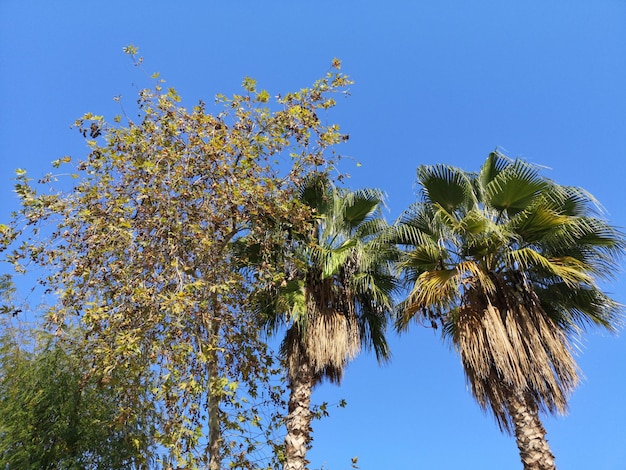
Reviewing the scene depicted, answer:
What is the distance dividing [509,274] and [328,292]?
10.6 ft

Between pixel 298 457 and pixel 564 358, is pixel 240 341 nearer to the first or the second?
pixel 298 457

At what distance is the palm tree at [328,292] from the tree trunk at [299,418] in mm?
15

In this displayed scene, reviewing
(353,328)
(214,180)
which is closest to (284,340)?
(353,328)

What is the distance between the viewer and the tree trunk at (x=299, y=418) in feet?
26.2

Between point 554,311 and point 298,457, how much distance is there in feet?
17.4

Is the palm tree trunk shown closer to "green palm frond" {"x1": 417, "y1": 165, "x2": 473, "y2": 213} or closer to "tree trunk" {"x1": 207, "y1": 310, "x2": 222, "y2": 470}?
"green palm frond" {"x1": 417, "y1": 165, "x2": 473, "y2": 213}

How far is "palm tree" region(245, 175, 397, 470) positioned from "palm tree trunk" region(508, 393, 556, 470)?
280 cm

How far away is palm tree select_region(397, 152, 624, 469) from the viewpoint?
8312 millimetres

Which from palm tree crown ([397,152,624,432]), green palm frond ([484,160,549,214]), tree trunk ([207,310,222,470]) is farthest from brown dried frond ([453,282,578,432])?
tree trunk ([207,310,222,470])

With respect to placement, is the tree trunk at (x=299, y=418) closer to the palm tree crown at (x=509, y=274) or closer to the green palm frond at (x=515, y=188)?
the palm tree crown at (x=509, y=274)

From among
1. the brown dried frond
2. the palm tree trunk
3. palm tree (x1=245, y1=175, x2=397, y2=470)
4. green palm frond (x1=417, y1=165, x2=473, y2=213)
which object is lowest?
the palm tree trunk

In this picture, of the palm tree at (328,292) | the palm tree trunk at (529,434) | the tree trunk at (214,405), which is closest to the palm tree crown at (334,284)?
the palm tree at (328,292)

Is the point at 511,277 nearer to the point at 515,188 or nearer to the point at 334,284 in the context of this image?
the point at 515,188

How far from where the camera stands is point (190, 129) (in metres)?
8.53
